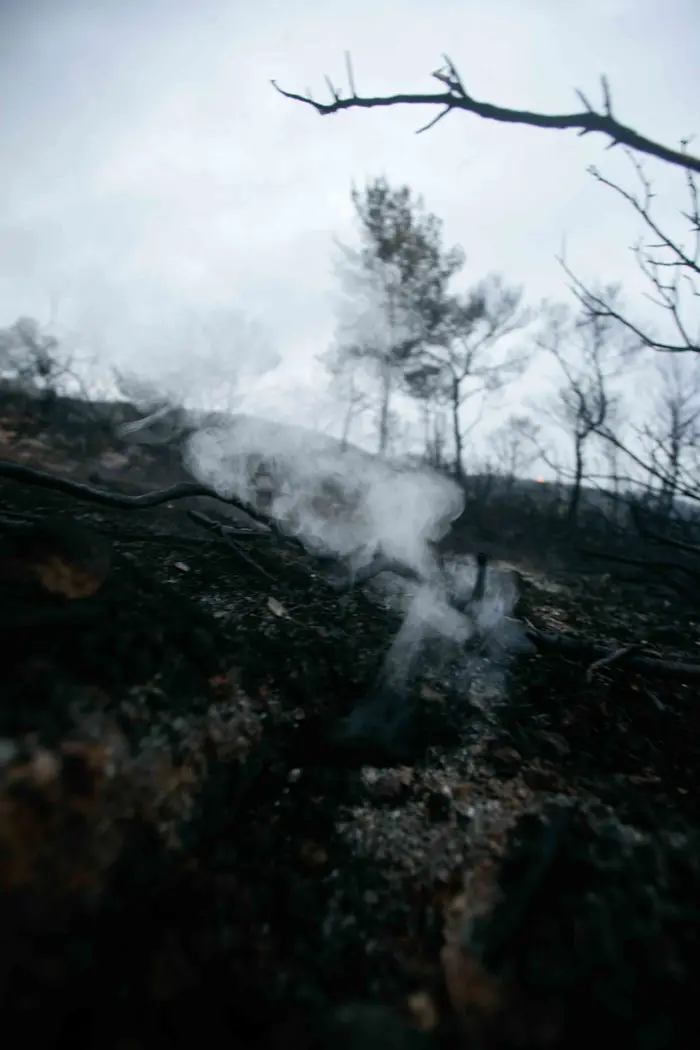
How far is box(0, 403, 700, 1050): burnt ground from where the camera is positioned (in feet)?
4.73

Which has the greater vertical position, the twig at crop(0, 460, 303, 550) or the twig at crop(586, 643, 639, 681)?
the twig at crop(0, 460, 303, 550)

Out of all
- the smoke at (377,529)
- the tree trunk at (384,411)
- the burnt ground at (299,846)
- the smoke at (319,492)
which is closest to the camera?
the burnt ground at (299,846)

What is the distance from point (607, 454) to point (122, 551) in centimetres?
1501

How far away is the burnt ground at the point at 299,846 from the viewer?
144 cm

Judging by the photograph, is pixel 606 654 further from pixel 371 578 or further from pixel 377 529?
pixel 377 529

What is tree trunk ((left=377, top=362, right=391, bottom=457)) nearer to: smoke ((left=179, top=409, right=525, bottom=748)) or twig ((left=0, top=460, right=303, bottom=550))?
smoke ((left=179, top=409, right=525, bottom=748))

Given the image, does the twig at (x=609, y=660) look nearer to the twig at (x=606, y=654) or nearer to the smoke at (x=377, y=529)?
the twig at (x=606, y=654)

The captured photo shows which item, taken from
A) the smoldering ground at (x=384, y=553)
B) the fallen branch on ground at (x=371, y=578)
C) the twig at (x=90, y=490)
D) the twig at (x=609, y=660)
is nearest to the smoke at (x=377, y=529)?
the smoldering ground at (x=384, y=553)

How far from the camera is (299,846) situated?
6.46 ft

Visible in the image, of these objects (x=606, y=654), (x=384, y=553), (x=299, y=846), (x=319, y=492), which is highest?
(x=319, y=492)

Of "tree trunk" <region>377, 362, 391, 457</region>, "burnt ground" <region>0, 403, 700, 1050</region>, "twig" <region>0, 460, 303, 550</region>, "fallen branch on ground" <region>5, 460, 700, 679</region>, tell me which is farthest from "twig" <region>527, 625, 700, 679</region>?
"tree trunk" <region>377, 362, 391, 457</region>

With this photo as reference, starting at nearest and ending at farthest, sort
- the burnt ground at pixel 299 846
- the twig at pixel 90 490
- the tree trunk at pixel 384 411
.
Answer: the burnt ground at pixel 299 846 → the twig at pixel 90 490 → the tree trunk at pixel 384 411

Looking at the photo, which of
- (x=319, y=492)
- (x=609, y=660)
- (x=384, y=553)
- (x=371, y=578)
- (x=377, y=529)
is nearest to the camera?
(x=609, y=660)

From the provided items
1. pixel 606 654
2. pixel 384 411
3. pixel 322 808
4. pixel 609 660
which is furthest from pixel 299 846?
pixel 384 411
